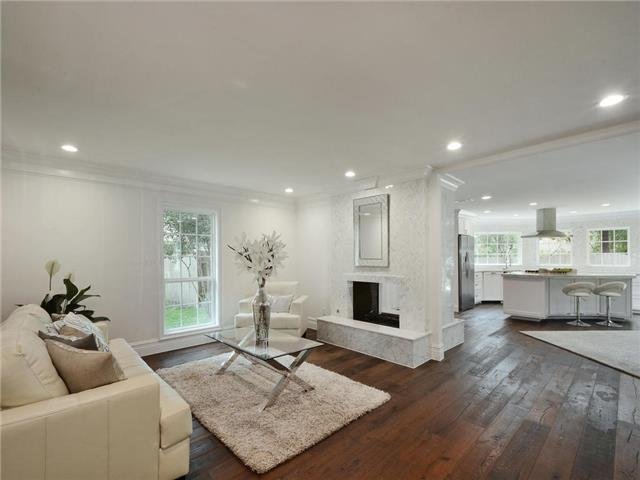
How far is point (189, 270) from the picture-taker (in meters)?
4.69

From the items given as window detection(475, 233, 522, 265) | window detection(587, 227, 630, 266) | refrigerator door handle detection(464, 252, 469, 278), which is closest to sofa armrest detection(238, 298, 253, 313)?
refrigerator door handle detection(464, 252, 469, 278)

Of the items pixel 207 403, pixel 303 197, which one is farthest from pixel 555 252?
pixel 207 403

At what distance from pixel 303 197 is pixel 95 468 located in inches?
191

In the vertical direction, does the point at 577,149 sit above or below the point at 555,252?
above

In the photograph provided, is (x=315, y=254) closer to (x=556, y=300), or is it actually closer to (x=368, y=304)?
(x=368, y=304)

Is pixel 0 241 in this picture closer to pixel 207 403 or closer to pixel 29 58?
pixel 29 58

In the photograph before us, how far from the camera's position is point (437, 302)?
3924mm

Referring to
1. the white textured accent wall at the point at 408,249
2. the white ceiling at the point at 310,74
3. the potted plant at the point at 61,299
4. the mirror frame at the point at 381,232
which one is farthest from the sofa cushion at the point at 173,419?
the mirror frame at the point at 381,232

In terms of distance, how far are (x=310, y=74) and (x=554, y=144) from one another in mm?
2612

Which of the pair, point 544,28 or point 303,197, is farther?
point 303,197

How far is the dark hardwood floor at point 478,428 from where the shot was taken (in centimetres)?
193

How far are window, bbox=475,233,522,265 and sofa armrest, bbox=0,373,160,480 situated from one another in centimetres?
937

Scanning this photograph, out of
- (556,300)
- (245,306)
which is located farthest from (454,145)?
(556,300)

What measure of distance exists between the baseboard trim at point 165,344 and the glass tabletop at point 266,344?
57.0 inches
